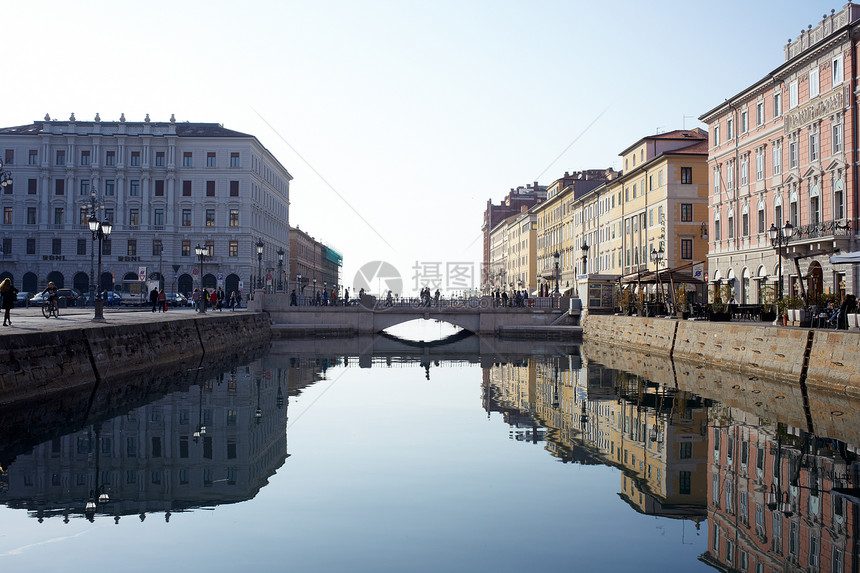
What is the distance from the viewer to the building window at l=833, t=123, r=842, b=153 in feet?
113

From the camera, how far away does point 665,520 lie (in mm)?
9539

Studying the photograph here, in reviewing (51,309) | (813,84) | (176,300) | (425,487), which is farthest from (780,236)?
(176,300)

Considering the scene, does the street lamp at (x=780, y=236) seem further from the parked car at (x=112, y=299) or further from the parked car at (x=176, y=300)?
the parked car at (x=112, y=299)

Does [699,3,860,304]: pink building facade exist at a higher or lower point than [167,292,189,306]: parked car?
higher

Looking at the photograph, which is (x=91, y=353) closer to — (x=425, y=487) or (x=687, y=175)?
(x=425, y=487)

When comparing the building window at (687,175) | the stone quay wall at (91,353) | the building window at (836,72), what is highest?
the building window at (836,72)

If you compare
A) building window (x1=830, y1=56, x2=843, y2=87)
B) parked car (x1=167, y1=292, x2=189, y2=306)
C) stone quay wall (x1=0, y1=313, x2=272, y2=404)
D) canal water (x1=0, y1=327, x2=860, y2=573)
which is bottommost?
canal water (x1=0, y1=327, x2=860, y2=573)

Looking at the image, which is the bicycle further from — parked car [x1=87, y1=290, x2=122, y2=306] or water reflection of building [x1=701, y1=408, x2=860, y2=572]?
parked car [x1=87, y1=290, x2=122, y2=306]

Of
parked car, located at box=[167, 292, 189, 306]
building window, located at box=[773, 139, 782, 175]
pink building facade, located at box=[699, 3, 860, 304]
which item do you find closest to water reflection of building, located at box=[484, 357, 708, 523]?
pink building facade, located at box=[699, 3, 860, 304]

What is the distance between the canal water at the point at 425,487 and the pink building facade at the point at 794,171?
14.6 metres

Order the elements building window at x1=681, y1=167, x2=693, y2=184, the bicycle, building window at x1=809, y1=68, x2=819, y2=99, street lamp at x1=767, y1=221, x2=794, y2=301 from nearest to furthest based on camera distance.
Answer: the bicycle
street lamp at x1=767, y1=221, x2=794, y2=301
building window at x1=809, y1=68, x2=819, y2=99
building window at x1=681, y1=167, x2=693, y2=184

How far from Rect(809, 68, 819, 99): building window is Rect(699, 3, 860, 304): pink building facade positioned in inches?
1.9

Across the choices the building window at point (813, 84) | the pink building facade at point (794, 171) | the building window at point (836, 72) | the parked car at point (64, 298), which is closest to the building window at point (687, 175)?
the pink building facade at point (794, 171)

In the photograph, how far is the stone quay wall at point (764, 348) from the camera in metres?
19.5
